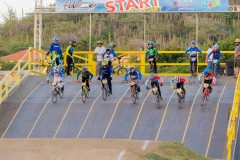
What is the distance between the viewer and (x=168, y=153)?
2373cm

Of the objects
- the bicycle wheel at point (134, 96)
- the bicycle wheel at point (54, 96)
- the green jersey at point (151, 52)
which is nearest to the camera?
the bicycle wheel at point (134, 96)

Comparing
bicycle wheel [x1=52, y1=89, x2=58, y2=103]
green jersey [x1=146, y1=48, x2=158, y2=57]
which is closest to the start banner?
green jersey [x1=146, y1=48, x2=158, y2=57]

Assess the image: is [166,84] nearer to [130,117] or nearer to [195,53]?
[195,53]

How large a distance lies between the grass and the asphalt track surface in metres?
4.24

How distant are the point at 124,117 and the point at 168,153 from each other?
978cm

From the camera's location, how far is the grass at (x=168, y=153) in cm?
2234

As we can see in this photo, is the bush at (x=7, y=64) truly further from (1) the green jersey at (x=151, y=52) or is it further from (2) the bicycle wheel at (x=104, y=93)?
(2) the bicycle wheel at (x=104, y=93)

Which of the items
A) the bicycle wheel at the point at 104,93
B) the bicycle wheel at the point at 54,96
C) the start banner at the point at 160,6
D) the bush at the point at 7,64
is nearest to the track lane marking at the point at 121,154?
the bicycle wheel at the point at 104,93

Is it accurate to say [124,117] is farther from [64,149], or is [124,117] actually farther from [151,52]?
[64,149]

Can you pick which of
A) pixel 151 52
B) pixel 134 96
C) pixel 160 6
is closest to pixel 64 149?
pixel 134 96

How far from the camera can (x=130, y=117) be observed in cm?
3338

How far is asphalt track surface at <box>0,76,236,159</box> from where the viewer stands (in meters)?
31.4

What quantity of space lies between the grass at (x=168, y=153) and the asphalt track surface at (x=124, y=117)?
4.24 m

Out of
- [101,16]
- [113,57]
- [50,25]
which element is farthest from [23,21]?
[113,57]
